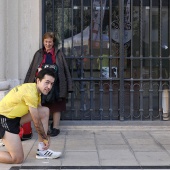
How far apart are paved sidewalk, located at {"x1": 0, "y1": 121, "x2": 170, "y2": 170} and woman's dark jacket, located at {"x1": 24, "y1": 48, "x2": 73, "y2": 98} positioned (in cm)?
84

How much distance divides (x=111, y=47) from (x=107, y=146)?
2282 mm

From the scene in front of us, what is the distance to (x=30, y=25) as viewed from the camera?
9023 millimetres

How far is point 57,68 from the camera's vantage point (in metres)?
8.72

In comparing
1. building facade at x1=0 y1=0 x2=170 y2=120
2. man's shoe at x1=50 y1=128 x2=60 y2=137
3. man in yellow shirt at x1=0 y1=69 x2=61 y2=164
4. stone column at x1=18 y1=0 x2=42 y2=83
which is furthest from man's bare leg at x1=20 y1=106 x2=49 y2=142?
building facade at x1=0 y1=0 x2=170 y2=120

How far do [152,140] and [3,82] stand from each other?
9.41 feet

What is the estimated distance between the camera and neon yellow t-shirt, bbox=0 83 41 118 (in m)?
6.50

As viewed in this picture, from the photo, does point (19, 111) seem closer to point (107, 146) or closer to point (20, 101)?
point (20, 101)

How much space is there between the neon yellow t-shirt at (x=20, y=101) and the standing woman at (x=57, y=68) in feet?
6.85

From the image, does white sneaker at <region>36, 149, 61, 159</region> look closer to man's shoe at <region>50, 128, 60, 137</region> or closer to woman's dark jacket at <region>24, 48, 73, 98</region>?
man's shoe at <region>50, 128, 60, 137</region>

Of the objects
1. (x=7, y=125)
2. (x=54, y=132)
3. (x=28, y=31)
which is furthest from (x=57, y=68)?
(x=7, y=125)

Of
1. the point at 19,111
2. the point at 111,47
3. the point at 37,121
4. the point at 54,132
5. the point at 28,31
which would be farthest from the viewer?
the point at 111,47

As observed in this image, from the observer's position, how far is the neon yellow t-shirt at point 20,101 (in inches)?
256

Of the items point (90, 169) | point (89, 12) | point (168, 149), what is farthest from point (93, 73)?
point (90, 169)

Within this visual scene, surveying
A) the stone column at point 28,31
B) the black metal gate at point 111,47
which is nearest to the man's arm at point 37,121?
the stone column at point 28,31
